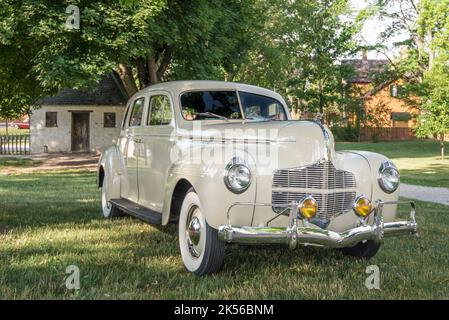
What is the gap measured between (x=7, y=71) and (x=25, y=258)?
7458 mm

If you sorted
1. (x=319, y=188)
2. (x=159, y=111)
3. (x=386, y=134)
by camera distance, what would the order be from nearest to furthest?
(x=319, y=188) < (x=159, y=111) < (x=386, y=134)

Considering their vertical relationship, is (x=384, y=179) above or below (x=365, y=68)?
below

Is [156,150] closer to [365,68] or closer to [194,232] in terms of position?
[194,232]

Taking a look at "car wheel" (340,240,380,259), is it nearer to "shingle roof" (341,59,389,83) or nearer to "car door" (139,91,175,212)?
"car door" (139,91,175,212)

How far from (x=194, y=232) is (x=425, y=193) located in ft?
32.2

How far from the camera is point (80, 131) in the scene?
32969 millimetres

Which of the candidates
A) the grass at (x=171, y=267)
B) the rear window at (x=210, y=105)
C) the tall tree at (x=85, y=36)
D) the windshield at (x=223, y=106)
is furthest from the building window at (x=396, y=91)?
the rear window at (x=210, y=105)

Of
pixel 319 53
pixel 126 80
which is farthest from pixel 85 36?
pixel 319 53

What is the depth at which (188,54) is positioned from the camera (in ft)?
56.3

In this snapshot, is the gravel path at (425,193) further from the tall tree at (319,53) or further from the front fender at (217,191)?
the tall tree at (319,53)

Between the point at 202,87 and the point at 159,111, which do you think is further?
the point at 159,111

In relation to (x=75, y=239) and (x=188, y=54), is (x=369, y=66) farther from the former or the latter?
(x=75, y=239)

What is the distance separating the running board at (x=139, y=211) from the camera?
545 cm

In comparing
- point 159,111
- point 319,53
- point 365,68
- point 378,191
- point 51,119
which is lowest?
point 378,191
